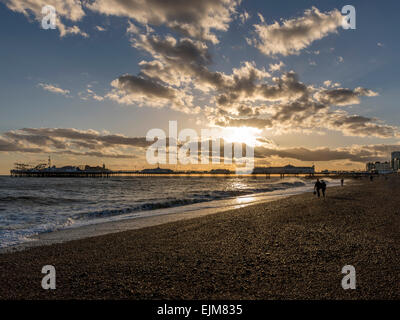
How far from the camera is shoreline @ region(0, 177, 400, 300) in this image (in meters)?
4.34

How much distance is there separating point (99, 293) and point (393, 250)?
7.10 m

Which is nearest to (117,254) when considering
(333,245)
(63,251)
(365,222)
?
(63,251)

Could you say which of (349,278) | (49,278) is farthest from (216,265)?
(49,278)

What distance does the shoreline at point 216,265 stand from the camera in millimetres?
4340

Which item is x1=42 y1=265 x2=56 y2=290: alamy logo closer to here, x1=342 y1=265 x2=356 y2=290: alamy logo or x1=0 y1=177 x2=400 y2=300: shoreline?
x1=0 y1=177 x2=400 y2=300: shoreline

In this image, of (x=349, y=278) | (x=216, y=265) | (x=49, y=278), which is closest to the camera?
(x=349, y=278)

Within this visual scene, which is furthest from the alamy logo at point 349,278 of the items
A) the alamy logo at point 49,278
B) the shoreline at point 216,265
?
the alamy logo at point 49,278

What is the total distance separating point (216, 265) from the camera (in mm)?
5582

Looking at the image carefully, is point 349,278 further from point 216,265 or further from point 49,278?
point 49,278

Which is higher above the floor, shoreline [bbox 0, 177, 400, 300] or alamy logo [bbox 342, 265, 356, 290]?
alamy logo [bbox 342, 265, 356, 290]

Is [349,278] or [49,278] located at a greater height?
[349,278]

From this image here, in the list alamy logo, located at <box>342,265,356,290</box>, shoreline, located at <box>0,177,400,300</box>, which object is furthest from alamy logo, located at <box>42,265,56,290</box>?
alamy logo, located at <box>342,265,356,290</box>

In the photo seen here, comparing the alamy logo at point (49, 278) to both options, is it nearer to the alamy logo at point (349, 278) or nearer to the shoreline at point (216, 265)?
the shoreline at point (216, 265)
